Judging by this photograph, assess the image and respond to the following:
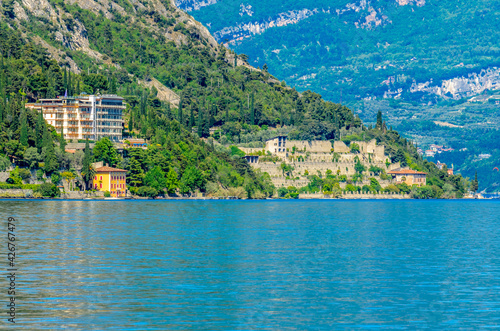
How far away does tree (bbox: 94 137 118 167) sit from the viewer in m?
124

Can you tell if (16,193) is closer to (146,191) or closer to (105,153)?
(105,153)

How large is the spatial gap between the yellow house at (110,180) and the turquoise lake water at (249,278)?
179ft

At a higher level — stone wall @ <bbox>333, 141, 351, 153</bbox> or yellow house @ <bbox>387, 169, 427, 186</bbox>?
stone wall @ <bbox>333, 141, 351, 153</bbox>

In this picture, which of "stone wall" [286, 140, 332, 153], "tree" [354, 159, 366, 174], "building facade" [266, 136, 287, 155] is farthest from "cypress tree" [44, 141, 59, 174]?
"tree" [354, 159, 366, 174]

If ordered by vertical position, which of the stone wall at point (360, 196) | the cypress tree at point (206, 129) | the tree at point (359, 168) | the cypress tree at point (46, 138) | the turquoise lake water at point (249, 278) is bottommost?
the turquoise lake water at point (249, 278)

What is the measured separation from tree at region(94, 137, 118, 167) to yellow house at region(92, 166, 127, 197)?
3.37m

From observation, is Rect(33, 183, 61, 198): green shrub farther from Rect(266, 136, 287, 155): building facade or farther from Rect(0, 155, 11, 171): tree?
Rect(266, 136, 287, 155): building facade

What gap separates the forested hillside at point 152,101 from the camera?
409 feet

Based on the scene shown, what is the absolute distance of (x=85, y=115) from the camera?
445ft

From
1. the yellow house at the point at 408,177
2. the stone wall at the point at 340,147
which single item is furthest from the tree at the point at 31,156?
the yellow house at the point at 408,177

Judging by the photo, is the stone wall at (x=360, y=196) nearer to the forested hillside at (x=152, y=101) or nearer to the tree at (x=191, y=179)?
the forested hillside at (x=152, y=101)

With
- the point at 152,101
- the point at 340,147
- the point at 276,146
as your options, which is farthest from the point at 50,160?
the point at 340,147

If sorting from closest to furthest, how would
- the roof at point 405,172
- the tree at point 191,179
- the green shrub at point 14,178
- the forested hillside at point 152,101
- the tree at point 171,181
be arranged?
the green shrub at point 14,178, the forested hillside at point 152,101, the tree at point 171,181, the tree at point 191,179, the roof at point 405,172

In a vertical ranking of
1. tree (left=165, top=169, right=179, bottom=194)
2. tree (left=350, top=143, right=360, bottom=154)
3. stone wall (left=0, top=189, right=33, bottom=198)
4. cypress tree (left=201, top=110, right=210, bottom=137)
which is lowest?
stone wall (left=0, top=189, right=33, bottom=198)
